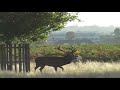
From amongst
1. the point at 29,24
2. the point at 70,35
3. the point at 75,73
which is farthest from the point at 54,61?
the point at 70,35

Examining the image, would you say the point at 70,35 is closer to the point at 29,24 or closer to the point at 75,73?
the point at 29,24

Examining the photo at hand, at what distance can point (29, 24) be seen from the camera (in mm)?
13727

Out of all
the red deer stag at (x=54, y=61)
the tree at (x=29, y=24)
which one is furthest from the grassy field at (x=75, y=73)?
the tree at (x=29, y=24)

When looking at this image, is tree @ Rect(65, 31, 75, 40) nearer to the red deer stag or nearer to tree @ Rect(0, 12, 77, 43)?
tree @ Rect(0, 12, 77, 43)

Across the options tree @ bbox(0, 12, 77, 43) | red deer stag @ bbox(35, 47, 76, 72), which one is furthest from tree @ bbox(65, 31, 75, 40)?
red deer stag @ bbox(35, 47, 76, 72)

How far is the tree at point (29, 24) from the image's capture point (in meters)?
13.6

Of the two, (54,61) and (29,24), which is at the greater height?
(29,24)

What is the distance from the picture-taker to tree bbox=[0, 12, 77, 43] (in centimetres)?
1364

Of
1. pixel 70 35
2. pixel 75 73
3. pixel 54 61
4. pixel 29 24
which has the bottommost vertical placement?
pixel 75 73

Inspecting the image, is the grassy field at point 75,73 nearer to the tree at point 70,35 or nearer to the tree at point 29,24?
the tree at point 29,24
